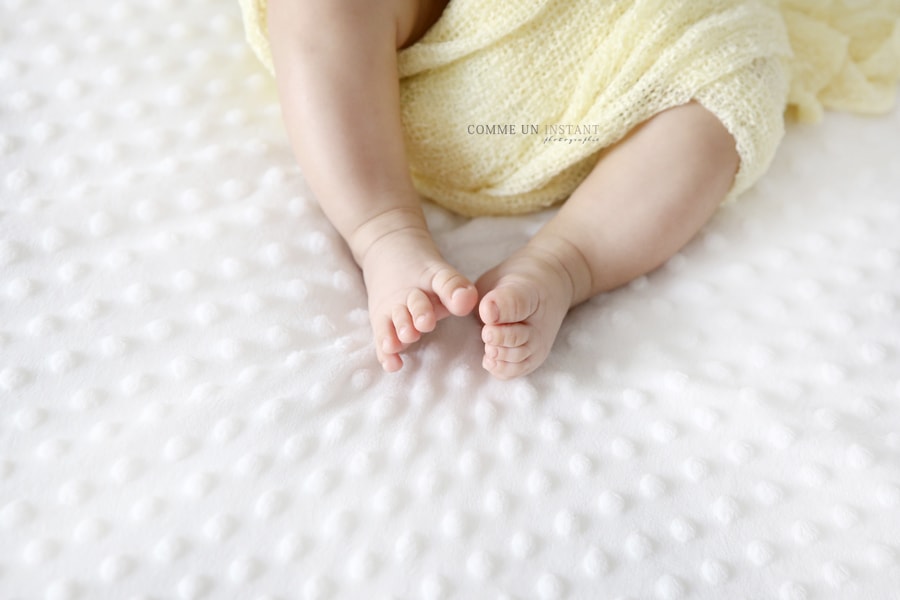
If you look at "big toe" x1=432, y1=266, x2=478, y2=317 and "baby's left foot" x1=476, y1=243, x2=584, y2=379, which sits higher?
"big toe" x1=432, y1=266, x2=478, y2=317

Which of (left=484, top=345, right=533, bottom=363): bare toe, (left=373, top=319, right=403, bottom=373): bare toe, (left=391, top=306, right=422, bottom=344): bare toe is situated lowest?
(left=484, top=345, right=533, bottom=363): bare toe

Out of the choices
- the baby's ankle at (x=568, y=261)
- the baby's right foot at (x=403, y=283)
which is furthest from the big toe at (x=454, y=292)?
the baby's ankle at (x=568, y=261)

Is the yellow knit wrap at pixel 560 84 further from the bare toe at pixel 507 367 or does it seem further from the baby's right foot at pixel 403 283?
the bare toe at pixel 507 367

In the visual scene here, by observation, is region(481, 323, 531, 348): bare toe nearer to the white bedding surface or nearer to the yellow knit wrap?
the white bedding surface

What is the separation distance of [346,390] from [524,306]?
0.16 m

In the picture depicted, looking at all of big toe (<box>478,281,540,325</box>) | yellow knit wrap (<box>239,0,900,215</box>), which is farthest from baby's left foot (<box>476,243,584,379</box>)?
yellow knit wrap (<box>239,0,900,215</box>)

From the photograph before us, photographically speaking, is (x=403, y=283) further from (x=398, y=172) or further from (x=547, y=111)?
(x=547, y=111)

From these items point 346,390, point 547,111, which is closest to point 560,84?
point 547,111

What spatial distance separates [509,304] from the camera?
706 millimetres

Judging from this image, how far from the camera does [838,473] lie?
665 mm

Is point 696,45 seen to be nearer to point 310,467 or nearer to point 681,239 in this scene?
point 681,239

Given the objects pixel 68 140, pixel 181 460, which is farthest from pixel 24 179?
pixel 181 460

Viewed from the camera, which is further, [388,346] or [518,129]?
[518,129]

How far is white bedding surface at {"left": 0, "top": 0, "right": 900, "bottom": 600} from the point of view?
2.02 feet
